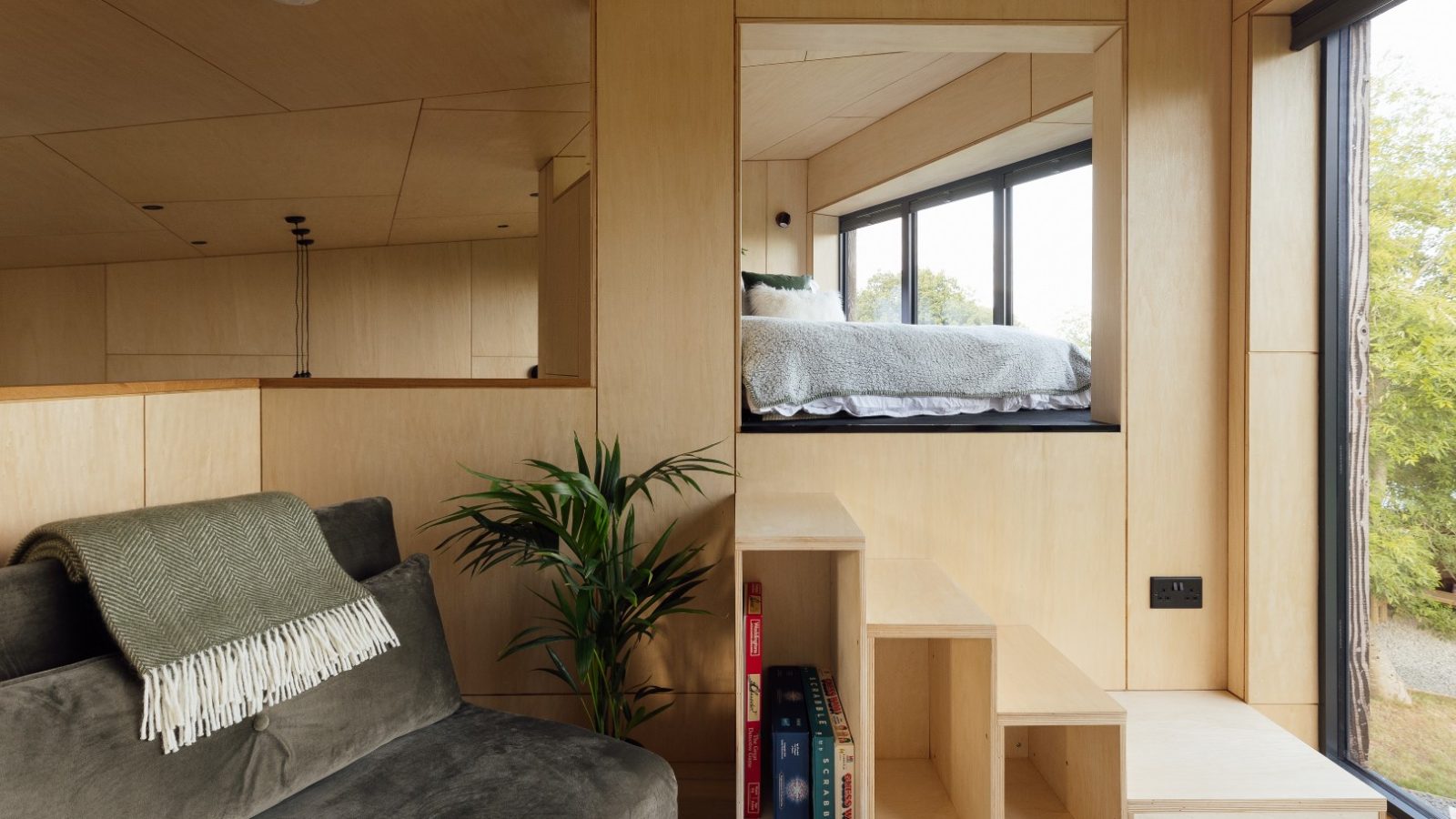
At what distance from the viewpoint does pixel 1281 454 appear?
7.36ft

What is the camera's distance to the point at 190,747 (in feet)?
4.21

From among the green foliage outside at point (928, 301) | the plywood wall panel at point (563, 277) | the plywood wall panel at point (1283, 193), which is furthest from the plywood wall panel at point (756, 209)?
the plywood wall panel at point (1283, 193)

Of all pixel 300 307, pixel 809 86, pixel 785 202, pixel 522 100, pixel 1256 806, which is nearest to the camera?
pixel 1256 806

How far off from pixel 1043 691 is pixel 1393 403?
1123 mm

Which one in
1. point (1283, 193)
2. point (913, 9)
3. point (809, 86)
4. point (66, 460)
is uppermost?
point (809, 86)

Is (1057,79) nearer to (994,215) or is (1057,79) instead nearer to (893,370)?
(994,215)

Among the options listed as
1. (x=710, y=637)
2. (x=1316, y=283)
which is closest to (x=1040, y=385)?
(x=1316, y=283)

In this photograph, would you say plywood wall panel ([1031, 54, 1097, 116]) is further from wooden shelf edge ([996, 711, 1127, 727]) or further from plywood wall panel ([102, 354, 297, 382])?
plywood wall panel ([102, 354, 297, 382])

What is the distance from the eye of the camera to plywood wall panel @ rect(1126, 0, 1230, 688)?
2291 mm

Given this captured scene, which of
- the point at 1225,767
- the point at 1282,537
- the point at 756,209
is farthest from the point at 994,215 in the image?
A: the point at 1225,767

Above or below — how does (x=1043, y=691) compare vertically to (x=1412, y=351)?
below

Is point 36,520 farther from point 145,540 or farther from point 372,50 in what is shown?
point 372,50

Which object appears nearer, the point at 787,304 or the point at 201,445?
the point at 201,445

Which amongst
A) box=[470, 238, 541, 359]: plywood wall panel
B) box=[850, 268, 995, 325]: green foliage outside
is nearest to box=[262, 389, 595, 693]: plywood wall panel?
box=[850, 268, 995, 325]: green foliage outside
